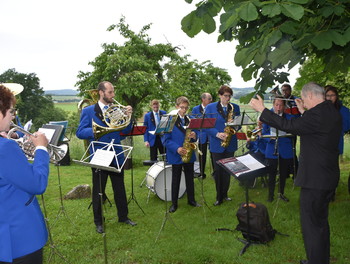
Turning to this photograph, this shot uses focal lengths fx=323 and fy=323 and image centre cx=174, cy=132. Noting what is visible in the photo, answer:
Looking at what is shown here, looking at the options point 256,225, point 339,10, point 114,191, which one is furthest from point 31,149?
point 256,225

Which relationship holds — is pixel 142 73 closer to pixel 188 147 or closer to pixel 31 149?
pixel 188 147

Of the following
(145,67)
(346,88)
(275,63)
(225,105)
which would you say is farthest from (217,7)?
(145,67)

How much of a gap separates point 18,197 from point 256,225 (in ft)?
10.7

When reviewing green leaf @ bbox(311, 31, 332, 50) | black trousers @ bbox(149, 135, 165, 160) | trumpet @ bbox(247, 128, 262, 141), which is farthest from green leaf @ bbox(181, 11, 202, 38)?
black trousers @ bbox(149, 135, 165, 160)

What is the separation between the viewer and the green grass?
415cm

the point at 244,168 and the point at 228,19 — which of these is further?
the point at 244,168

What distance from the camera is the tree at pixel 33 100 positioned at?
3697 centimetres

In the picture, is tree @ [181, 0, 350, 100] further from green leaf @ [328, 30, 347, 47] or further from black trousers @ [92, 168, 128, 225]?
black trousers @ [92, 168, 128, 225]

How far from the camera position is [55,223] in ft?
18.1

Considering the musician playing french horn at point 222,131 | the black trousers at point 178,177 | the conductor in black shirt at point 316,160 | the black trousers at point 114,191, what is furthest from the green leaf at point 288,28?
the black trousers at point 178,177

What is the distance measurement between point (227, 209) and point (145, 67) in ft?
44.3

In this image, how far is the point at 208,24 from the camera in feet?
8.91

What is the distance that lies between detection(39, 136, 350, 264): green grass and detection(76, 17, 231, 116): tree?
1045cm

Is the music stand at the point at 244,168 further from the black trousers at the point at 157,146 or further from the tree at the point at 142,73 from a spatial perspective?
the tree at the point at 142,73
